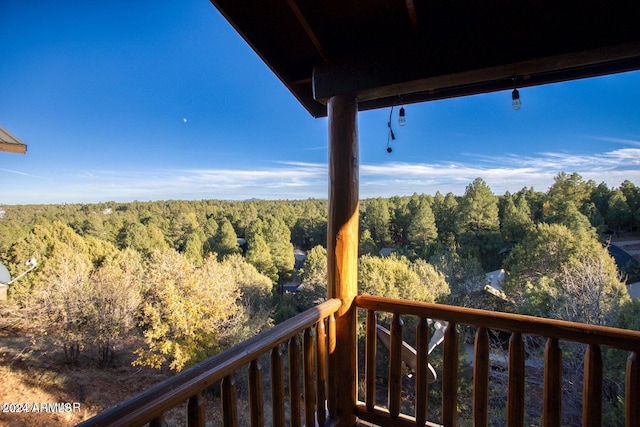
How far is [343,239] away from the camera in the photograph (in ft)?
5.05

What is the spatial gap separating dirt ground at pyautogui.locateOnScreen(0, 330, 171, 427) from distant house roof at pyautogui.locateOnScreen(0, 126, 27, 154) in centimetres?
662

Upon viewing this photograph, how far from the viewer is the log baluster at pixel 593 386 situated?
1064 mm

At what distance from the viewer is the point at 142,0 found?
454 cm

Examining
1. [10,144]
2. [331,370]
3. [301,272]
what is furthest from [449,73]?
[301,272]

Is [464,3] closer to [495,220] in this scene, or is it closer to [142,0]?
[142,0]

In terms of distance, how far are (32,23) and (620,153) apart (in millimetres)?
10838

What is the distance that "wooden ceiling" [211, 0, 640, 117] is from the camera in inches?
43.0

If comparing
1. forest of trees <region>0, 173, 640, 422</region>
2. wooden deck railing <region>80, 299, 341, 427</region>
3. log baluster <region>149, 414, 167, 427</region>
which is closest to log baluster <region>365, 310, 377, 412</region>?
wooden deck railing <region>80, 299, 341, 427</region>

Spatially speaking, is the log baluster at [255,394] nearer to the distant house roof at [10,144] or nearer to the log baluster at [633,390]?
the log baluster at [633,390]

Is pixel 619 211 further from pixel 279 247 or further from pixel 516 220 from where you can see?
pixel 279 247

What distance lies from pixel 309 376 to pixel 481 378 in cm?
81

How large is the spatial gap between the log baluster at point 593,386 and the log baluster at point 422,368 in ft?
1.99

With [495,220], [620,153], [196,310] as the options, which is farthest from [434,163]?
[196,310]

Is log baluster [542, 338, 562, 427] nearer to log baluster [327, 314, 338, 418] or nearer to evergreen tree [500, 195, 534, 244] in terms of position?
log baluster [327, 314, 338, 418]
